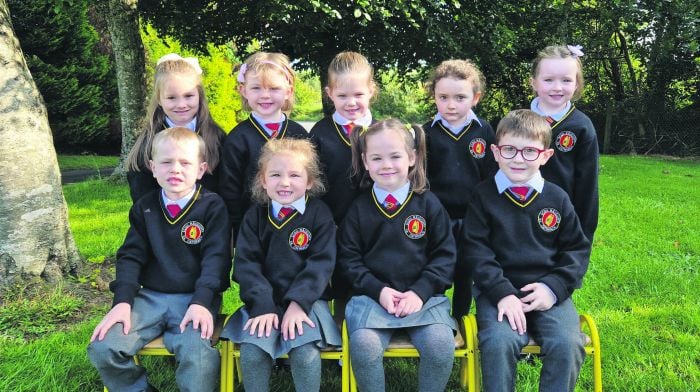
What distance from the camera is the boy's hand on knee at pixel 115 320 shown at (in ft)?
8.16

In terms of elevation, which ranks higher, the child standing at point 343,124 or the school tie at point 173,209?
the child standing at point 343,124

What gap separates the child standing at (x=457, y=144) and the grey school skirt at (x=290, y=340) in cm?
90

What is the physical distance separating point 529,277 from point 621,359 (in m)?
1.08

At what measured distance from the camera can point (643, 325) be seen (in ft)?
12.1

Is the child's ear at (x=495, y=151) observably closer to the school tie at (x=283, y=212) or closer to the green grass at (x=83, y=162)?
the school tie at (x=283, y=212)

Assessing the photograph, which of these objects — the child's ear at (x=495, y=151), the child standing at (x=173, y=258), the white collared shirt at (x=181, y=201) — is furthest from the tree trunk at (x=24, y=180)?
the child's ear at (x=495, y=151)

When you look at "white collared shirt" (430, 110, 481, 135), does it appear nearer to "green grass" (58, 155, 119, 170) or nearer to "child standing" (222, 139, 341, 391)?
"child standing" (222, 139, 341, 391)

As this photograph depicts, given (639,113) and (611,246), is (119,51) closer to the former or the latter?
(611,246)

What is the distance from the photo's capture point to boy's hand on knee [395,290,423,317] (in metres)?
2.56

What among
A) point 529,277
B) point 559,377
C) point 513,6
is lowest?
point 559,377

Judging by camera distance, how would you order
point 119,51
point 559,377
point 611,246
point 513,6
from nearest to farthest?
point 559,377
point 611,246
point 119,51
point 513,6

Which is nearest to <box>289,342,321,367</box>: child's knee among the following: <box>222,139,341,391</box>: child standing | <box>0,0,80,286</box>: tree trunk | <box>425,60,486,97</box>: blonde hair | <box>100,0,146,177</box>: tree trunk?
<box>222,139,341,391</box>: child standing

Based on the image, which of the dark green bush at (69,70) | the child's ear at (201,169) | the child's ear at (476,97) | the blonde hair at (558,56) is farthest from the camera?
the dark green bush at (69,70)

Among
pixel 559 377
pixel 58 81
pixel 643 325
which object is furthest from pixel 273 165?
pixel 58 81
